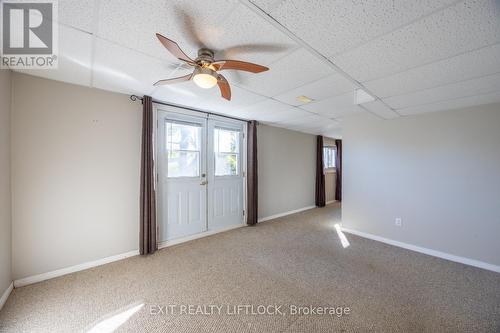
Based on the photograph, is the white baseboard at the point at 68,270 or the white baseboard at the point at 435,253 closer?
the white baseboard at the point at 68,270

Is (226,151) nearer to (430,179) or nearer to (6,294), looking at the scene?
(6,294)

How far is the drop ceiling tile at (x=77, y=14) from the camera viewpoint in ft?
3.86

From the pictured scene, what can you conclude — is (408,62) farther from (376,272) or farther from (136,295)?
(136,295)

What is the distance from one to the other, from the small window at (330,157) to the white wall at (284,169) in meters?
0.95

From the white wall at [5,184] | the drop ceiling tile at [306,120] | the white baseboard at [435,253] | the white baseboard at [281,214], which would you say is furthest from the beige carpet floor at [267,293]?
the drop ceiling tile at [306,120]

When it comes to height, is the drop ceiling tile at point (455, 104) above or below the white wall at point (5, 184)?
above

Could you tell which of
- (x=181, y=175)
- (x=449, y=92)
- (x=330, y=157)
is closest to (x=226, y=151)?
(x=181, y=175)

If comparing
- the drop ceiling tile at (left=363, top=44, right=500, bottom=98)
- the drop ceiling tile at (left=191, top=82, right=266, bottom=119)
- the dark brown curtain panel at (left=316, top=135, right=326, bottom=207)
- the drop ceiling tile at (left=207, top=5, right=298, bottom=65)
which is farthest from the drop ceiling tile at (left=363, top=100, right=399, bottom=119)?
the dark brown curtain panel at (left=316, top=135, right=326, bottom=207)

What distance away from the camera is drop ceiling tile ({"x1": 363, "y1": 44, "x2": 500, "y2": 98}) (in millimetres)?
1575

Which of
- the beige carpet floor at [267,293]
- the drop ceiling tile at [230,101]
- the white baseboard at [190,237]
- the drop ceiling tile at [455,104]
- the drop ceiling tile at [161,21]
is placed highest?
the drop ceiling tile at [230,101]

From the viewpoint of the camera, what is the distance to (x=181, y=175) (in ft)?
11.1

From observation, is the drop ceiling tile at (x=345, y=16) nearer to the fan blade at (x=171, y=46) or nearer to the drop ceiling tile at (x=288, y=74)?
the drop ceiling tile at (x=288, y=74)

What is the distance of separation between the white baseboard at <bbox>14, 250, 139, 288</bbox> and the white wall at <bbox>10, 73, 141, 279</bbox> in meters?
0.05

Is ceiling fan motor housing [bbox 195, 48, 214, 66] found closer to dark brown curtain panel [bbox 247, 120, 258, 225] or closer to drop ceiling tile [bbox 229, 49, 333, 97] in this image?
drop ceiling tile [bbox 229, 49, 333, 97]
